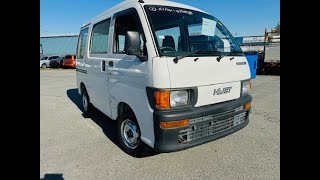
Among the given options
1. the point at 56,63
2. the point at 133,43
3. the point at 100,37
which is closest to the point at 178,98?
the point at 133,43

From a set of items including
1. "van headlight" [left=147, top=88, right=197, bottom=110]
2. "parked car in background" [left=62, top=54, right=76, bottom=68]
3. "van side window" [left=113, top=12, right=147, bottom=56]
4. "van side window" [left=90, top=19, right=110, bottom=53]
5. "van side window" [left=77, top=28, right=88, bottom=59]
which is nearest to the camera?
"van headlight" [left=147, top=88, right=197, bottom=110]

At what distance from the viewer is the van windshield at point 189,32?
328 centimetres

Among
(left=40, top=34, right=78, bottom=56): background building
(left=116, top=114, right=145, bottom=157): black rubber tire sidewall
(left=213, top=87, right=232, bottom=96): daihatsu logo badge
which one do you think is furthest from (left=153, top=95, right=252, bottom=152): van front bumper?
(left=40, top=34, right=78, bottom=56): background building

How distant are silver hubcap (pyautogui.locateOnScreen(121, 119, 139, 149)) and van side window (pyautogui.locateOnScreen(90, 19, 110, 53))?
1.36 metres

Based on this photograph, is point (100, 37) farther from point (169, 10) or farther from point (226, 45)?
point (226, 45)

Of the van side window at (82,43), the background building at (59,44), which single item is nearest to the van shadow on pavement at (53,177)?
the van side window at (82,43)

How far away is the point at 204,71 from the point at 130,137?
1.51 metres

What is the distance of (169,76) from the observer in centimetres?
284

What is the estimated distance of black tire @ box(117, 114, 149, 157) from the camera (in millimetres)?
3508

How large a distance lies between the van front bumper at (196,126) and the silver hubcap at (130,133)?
2.20ft

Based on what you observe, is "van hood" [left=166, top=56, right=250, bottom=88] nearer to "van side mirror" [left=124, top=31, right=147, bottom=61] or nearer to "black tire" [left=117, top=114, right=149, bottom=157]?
"van side mirror" [left=124, top=31, right=147, bottom=61]

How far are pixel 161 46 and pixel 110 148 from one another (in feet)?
6.27
